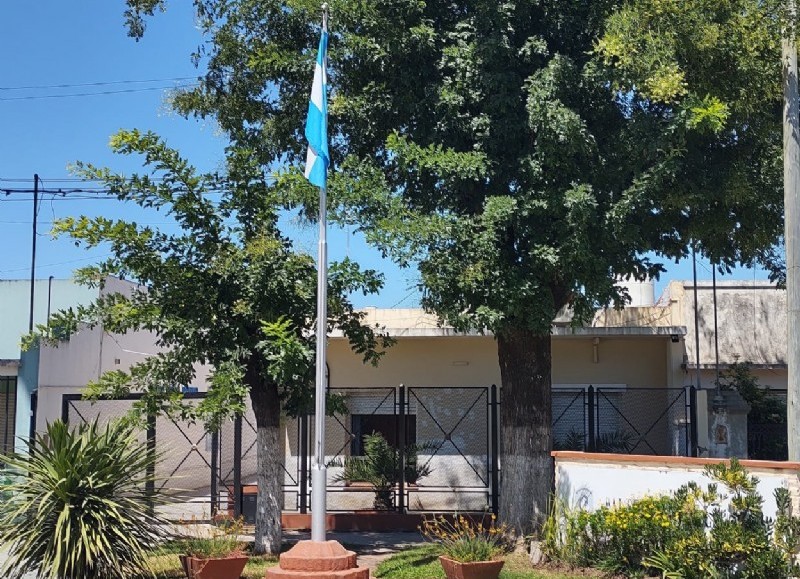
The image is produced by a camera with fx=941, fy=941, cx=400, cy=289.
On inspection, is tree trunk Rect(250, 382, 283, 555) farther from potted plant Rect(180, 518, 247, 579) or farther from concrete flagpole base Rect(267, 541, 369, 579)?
concrete flagpole base Rect(267, 541, 369, 579)

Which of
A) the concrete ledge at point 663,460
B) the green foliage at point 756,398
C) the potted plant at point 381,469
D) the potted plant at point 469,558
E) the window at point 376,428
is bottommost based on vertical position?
the potted plant at point 469,558

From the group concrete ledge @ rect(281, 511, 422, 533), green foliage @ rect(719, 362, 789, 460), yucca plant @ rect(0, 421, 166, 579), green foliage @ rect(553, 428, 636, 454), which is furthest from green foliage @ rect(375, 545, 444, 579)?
green foliage @ rect(719, 362, 789, 460)

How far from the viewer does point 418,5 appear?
1295cm

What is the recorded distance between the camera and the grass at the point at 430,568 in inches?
470

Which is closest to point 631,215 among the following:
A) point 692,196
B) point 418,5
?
point 692,196

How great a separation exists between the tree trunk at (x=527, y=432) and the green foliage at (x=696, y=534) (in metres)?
1.44

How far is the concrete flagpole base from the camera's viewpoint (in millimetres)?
9383

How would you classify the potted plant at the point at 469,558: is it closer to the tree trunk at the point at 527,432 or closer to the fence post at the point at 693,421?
the tree trunk at the point at 527,432

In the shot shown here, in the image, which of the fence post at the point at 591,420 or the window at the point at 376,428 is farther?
the window at the point at 376,428

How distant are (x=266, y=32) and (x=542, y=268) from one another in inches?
223

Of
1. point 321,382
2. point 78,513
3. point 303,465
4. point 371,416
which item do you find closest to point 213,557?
point 78,513

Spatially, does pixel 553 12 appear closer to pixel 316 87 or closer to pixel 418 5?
pixel 418 5

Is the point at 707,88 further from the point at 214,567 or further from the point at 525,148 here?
the point at 214,567

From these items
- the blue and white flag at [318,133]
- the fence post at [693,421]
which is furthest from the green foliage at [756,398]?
the blue and white flag at [318,133]
